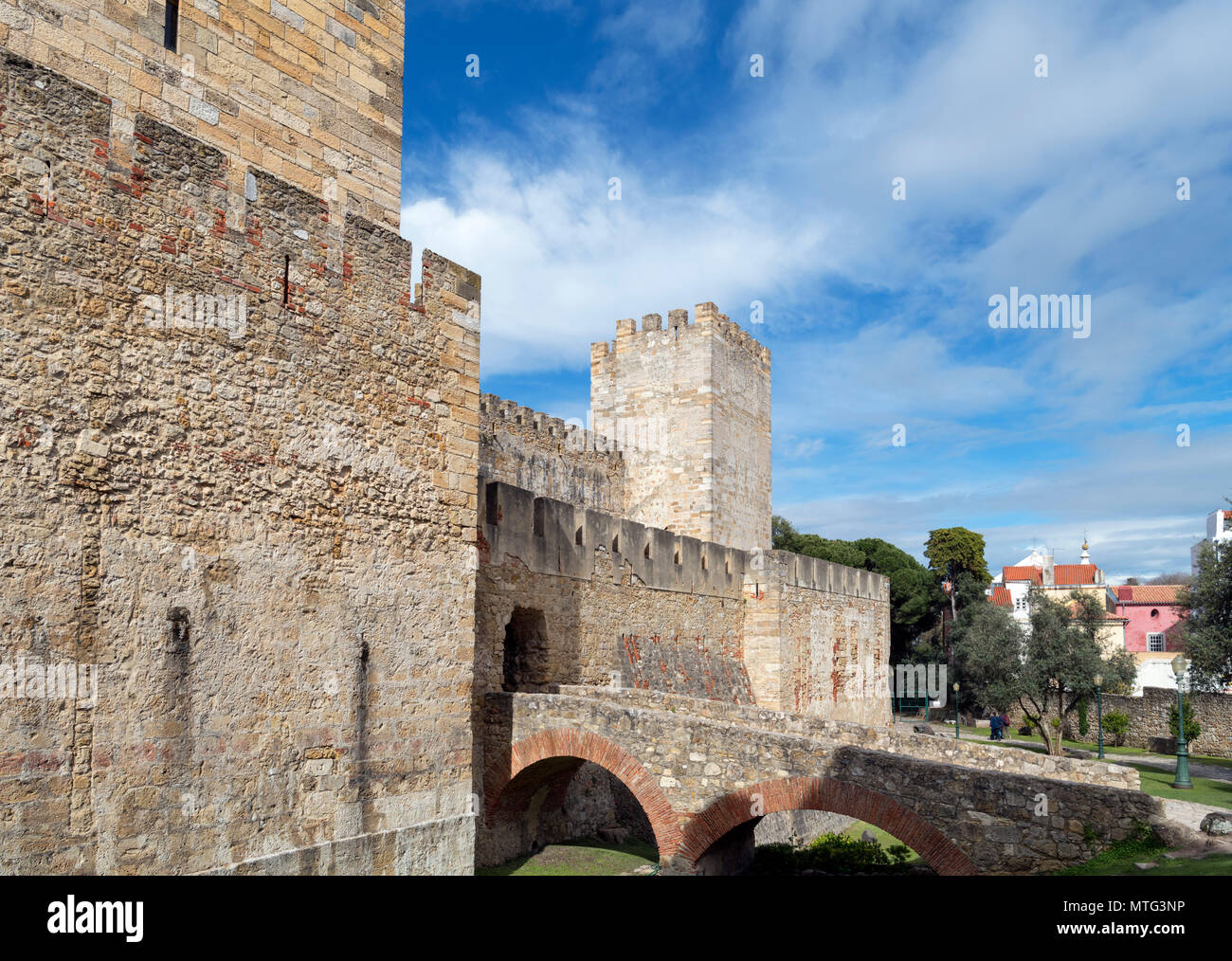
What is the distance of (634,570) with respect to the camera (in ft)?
48.1

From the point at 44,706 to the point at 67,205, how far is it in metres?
3.11

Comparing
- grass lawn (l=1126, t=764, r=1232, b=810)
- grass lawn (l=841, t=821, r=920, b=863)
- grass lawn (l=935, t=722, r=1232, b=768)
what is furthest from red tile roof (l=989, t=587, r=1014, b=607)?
grass lawn (l=841, t=821, r=920, b=863)

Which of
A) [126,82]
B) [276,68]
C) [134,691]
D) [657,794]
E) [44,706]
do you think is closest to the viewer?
[44,706]

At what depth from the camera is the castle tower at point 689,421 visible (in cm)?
2102

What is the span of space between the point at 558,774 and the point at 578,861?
115 centimetres

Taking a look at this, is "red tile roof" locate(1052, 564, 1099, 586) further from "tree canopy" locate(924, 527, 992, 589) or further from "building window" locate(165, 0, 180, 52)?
"building window" locate(165, 0, 180, 52)

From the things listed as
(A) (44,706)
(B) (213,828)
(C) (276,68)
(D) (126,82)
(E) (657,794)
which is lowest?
(E) (657,794)

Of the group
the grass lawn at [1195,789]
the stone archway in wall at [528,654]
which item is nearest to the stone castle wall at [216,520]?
the stone archway in wall at [528,654]

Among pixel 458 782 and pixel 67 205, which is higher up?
pixel 67 205

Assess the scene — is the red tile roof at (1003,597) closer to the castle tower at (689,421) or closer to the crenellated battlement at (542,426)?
the castle tower at (689,421)

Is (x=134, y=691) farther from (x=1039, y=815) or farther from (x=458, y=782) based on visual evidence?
(x=1039, y=815)

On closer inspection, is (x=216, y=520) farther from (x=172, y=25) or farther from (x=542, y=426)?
A: (x=542, y=426)

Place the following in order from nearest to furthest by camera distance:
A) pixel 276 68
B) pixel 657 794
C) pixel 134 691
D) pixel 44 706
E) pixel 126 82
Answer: pixel 44 706, pixel 134 691, pixel 126 82, pixel 276 68, pixel 657 794
